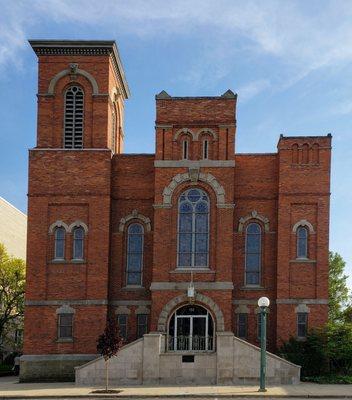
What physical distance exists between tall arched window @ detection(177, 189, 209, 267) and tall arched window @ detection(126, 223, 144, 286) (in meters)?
2.47

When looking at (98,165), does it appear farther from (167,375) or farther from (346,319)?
(346,319)

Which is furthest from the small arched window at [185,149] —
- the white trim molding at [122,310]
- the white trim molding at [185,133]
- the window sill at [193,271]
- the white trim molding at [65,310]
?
the white trim molding at [65,310]

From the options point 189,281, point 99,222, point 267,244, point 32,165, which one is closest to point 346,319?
point 267,244

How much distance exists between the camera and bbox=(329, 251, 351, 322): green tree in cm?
5434

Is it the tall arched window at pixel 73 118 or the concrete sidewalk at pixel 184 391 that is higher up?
the tall arched window at pixel 73 118

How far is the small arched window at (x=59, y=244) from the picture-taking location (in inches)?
1473

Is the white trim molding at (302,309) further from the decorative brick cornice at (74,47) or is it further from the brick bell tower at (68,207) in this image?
the decorative brick cornice at (74,47)

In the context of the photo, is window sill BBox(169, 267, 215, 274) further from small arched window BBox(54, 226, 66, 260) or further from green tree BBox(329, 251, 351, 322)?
green tree BBox(329, 251, 351, 322)

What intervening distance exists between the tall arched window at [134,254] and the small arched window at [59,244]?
3.31 m

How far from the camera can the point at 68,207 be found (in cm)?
3759

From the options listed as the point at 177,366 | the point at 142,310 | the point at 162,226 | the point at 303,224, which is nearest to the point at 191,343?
the point at 177,366

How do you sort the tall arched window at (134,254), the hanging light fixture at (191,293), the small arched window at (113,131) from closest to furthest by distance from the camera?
Result: 1. the hanging light fixture at (191,293)
2. the tall arched window at (134,254)
3. the small arched window at (113,131)

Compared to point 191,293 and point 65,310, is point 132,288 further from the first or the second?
point 191,293

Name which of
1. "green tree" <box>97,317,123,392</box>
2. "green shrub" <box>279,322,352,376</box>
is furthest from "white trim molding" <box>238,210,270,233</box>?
"green tree" <box>97,317,123,392</box>
